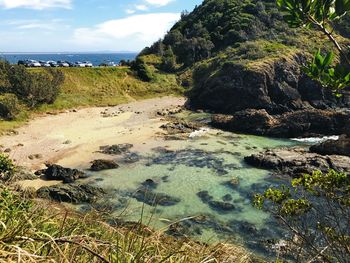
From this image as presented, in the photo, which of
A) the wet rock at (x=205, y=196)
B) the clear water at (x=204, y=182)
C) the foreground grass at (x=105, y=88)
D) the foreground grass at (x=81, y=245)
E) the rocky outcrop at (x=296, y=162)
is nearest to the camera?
the foreground grass at (x=81, y=245)

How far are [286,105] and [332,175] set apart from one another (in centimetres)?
5317

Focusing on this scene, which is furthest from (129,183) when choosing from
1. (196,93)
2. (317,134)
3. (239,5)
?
(239,5)

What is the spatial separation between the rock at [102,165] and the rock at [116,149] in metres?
4.43

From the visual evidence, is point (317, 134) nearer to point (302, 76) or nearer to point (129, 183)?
point (302, 76)

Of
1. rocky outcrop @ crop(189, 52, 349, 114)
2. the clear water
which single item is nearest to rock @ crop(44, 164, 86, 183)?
the clear water

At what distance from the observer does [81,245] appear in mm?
3719

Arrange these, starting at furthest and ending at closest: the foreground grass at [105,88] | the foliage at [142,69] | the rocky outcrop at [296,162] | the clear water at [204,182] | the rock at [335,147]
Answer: the foliage at [142,69] → the foreground grass at [105,88] → the rock at [335,147] → the rocky outcrop at [296,162] → the clear water at [204,182]

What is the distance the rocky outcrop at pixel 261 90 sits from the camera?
199ft

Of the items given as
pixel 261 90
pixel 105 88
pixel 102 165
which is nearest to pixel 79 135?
pixel 102 165

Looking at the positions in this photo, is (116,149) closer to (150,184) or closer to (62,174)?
(62,174)

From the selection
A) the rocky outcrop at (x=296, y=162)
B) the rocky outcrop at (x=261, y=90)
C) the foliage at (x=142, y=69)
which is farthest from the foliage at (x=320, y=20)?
the foliage at (x=142, y=69)

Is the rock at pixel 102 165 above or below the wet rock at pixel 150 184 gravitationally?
above

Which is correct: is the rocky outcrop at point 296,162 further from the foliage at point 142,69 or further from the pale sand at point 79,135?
the foliage at point 142,69

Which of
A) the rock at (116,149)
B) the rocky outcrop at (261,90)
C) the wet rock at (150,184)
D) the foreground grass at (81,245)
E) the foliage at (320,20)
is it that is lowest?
the wet rock at (150,184)
